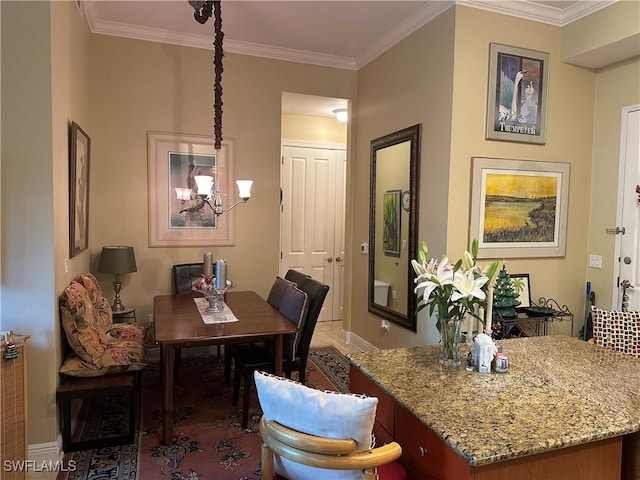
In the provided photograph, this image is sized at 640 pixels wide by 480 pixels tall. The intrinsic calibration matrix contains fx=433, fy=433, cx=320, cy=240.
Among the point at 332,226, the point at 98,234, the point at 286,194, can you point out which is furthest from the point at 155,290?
the point at 332,226

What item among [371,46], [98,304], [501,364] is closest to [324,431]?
[501,364]

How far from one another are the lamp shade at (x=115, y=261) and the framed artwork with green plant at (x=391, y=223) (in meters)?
2.30

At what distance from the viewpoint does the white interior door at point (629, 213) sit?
3418 mm

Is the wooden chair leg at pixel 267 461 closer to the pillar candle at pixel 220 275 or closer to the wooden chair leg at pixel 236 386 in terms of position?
the wooden chair leg at pixel 236 386

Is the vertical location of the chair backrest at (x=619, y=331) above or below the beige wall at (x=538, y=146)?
below

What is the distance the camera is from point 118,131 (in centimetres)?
395

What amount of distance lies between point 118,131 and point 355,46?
7.79ft

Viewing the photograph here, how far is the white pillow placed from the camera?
1.18 m

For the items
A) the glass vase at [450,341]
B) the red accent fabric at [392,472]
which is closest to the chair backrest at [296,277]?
the glass vase at [450,341]

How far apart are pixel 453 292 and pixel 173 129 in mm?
3350

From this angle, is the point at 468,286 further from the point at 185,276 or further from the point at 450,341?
the point at 185,276

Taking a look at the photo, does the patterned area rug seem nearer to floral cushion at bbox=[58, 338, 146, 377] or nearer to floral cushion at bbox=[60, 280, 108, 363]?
floral cushion at bbox=[58, 338, 146, 377]

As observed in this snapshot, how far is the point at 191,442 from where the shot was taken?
Result: 2.69 m

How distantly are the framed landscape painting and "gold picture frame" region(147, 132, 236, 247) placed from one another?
2328mm
